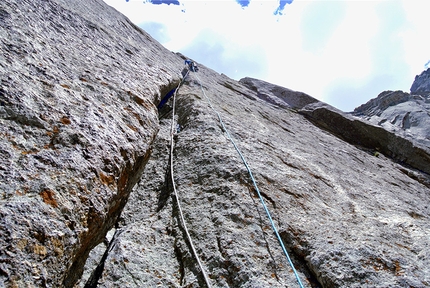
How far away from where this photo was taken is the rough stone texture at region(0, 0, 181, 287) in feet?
6.42

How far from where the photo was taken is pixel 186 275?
2.90 m

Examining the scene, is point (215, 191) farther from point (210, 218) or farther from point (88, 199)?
point (88, 199)

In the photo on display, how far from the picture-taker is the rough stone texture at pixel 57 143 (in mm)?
1958

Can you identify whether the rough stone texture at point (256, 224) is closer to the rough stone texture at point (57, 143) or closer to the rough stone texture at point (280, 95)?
the rough stone texture at point (57, 143)

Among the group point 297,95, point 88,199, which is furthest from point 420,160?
point 88,199

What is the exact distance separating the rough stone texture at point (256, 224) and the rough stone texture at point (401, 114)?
9.27 m

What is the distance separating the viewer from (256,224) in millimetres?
3539

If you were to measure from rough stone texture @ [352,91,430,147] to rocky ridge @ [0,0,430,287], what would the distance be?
9748 mm

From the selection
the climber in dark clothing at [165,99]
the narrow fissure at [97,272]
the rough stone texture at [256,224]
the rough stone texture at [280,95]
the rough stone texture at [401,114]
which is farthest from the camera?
the rough stone texture at [280,95]

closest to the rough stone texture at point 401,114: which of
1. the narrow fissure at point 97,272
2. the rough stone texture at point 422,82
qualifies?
the narrow fissure at point 97,272

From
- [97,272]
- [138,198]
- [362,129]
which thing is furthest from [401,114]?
[97,272]

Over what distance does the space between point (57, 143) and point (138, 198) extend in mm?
1727

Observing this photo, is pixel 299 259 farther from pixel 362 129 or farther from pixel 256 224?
pixel 362 129

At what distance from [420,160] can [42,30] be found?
12468 millimetres
